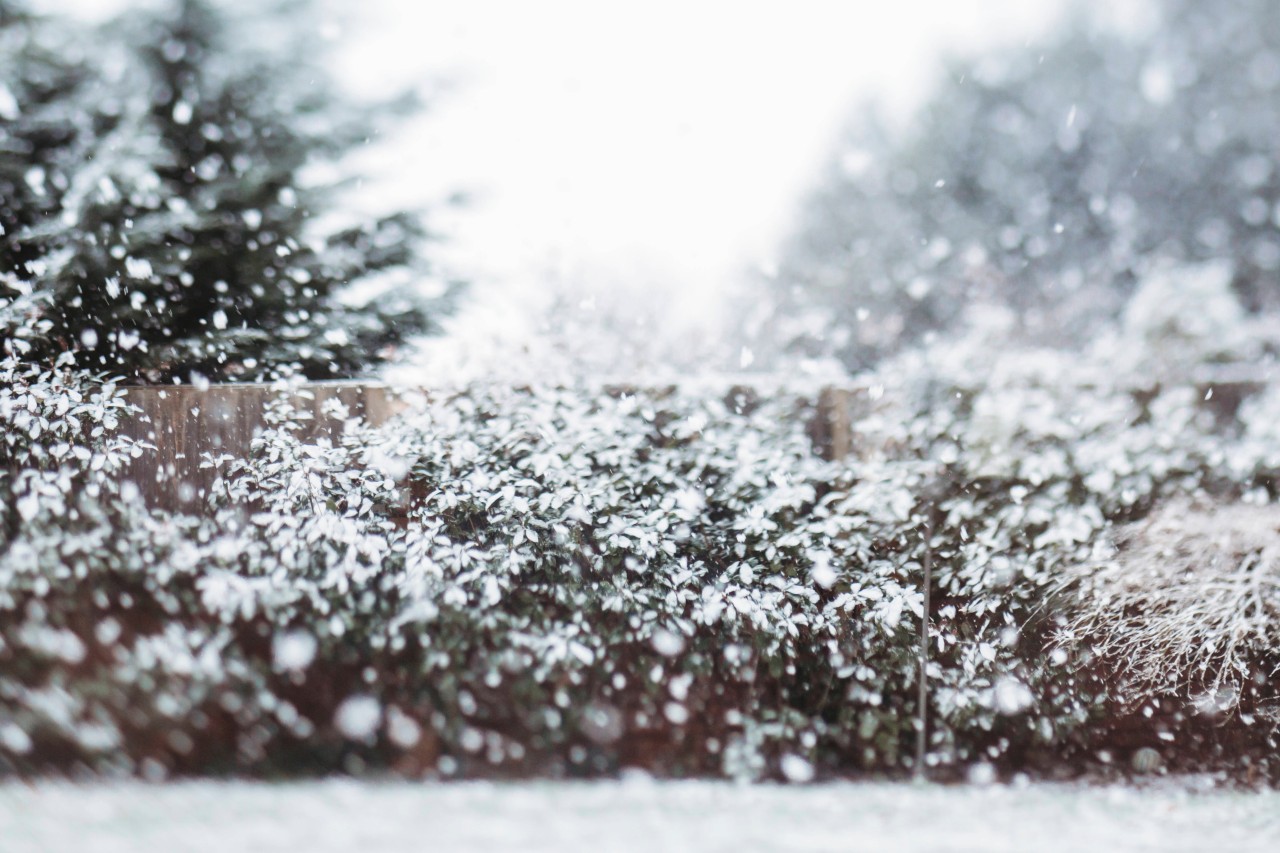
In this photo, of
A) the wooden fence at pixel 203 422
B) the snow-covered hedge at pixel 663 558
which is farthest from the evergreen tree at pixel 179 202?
the snow-covered hedge at pixel 663 558

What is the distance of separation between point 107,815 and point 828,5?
179 inches

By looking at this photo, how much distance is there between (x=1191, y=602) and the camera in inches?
124

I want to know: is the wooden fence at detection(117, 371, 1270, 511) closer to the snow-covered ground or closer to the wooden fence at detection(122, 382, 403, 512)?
the wooden fence at detection(122, 382, 403, 512)

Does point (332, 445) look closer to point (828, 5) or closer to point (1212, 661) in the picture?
point (828, 5)

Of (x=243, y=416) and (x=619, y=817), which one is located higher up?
(x=243, y=416)

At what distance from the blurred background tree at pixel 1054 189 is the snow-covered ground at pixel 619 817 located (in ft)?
6.84

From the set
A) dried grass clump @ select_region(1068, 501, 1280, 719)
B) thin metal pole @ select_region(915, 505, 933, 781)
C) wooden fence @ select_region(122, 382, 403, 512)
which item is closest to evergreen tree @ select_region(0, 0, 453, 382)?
wooden fence @ select_region(122, 382, 403, 512)

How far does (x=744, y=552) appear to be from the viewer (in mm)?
3291

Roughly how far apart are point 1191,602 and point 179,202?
4396mm

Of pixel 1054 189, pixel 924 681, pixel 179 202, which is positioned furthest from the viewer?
pixel 1054 189

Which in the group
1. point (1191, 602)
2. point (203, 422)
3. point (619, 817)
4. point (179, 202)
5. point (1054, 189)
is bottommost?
point (619, 817)

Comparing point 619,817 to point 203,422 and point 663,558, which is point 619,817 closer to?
point 663,558

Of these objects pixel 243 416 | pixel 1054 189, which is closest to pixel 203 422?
pixel 243 416

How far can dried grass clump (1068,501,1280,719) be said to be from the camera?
10.1 ft
